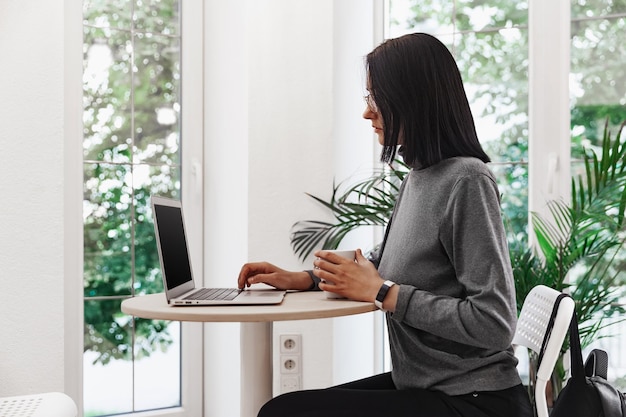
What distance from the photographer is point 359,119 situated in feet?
10.8

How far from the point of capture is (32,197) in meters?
2.59

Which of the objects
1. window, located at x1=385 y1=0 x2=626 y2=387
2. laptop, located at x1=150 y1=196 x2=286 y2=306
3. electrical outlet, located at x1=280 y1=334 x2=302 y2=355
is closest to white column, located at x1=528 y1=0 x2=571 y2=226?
window, located at x1=385 y1=0 x2=626 y2=387

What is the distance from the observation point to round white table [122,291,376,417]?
1450 mm

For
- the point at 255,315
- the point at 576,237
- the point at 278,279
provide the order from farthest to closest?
the point at 576,237
the point at 278,279
the point at 255,315

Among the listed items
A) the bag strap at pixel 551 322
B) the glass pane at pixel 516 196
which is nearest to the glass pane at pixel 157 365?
the glass pane at pixel 516 196

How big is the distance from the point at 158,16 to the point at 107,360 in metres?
1.42

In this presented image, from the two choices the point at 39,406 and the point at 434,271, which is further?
the point at 39,406

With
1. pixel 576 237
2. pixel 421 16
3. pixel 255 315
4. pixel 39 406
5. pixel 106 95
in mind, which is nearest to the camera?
pixel 255 315

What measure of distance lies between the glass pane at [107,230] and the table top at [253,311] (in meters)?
1.35

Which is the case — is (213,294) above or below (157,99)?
below

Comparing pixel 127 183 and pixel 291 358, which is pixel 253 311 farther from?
pixel 127 183

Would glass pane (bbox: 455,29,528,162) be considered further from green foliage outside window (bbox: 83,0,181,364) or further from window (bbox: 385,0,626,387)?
green foliage outside window (bbox: 83,0,181,364)

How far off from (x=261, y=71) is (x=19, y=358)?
1351 millimetres

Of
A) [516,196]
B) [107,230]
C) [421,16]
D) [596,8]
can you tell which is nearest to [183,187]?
[107,230]
